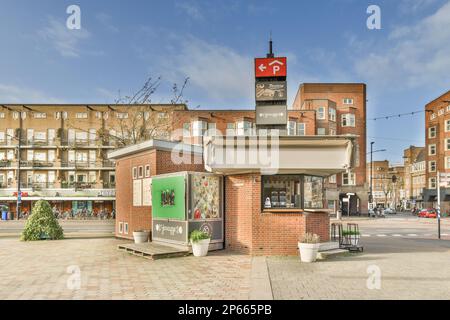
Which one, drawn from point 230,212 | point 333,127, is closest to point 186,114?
point 333,127

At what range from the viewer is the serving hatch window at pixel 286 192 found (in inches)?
564

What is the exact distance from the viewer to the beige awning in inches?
544

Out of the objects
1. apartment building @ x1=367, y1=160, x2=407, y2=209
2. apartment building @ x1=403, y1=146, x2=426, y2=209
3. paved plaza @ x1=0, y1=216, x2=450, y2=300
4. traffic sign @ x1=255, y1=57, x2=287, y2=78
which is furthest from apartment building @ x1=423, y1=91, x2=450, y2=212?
paved plaza @ x1=0, y1=216, x2=450, y2=300

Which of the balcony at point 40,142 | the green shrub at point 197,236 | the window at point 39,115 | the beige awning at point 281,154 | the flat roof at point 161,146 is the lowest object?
the green shrub at point 197,236

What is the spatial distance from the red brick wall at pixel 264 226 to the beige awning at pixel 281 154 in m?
0.84

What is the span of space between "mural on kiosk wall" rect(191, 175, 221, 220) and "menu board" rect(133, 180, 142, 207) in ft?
17.2

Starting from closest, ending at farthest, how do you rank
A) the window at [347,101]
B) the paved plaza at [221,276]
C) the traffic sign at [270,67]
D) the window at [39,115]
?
the paved plaza at [221,276] → the traffic sign at [270,67] → the window at [39,115] → the window at [347,101]

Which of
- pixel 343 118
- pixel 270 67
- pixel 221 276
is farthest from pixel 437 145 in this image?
pixel 221 276

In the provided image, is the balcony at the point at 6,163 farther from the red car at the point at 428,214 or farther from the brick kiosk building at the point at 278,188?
the red car at the point at 428,214

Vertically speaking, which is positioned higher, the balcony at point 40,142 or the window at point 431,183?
the balcony at point 40,142

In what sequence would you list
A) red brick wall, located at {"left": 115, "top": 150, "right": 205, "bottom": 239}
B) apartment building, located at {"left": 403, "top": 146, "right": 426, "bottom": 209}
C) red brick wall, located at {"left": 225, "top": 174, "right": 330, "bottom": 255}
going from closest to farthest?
red brick wall, located at {"left": 225, "top": 174, "right": 330, "bottom": 255}
red brick wall, located at {"left": 115, "top": 150, "right": 205, "bottom": 239}
apartment building, located at {"left": 403, "top": 146, "right": 426, "bottom": 209}

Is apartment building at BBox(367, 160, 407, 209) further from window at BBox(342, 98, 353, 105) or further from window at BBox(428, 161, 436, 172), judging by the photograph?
window at BBox(342, 98, 353, 105)

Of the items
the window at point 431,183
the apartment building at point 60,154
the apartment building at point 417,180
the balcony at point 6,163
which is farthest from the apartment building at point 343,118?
the balcony at point 6,163

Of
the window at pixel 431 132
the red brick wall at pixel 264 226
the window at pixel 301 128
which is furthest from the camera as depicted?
the window at pixel 431 132
